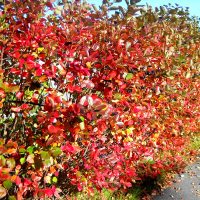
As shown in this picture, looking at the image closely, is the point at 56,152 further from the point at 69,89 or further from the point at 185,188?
the point at 185,188

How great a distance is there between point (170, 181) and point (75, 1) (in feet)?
13.0

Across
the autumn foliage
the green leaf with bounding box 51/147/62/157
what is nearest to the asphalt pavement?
the autumn foliage

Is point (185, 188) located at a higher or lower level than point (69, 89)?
lower

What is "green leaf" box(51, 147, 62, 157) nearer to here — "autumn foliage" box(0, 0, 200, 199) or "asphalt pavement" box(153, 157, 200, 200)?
"autumn foliage" box(0, 0, 200, 199)

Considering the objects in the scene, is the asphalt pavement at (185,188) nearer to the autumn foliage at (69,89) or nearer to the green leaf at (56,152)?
the autumn foliage at (69,89)

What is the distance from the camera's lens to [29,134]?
311cm

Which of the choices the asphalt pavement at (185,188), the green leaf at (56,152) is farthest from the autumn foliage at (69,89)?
the asphalt pavement at (185,188)

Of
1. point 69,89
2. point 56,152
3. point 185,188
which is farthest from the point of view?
point 185,188

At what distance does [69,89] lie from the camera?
2.82 metres

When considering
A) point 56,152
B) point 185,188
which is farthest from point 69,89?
point 185,188

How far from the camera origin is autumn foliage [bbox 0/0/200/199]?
2615mm

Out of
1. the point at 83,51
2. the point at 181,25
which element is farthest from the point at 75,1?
the point at 181,25

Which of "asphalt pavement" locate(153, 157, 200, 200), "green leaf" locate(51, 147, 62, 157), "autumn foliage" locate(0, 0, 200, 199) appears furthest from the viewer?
"asphalt pavement" locate(153, 157, 200, 200)

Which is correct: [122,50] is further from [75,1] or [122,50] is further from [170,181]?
[170,181]
